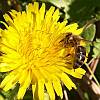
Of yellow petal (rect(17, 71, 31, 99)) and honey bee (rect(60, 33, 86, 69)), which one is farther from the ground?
honey bee (rect(60, 33, 86, 69))

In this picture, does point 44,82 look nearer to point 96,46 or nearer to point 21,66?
point 21,66

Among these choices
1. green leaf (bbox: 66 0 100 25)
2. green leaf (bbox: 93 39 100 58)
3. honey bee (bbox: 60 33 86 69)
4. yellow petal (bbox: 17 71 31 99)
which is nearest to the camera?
yellow petal (bbox: 17 71 31 99)

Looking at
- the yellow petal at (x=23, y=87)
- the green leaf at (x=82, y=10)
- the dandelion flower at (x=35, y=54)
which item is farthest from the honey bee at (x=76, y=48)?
the green leaf at (x=82, y=10)

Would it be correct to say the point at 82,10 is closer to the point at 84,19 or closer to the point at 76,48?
the point at 84,19

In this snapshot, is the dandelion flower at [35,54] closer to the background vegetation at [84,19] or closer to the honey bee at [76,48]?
the honey bee at [76,48]

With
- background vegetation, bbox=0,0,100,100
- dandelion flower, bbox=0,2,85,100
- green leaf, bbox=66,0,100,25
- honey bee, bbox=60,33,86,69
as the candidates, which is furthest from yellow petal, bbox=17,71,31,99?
green leaf, bbox=66,0,100,25

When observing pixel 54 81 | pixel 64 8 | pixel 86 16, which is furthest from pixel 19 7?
pixel 54 81

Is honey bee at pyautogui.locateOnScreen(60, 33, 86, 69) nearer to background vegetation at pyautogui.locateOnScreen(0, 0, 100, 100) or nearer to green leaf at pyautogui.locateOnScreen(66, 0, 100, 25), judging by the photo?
background vegetation at pyautogui.locateOnScreen(0, 0, 100, 100)
